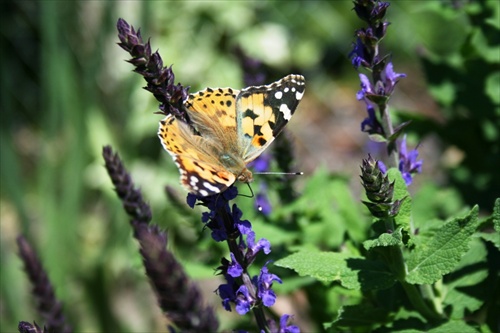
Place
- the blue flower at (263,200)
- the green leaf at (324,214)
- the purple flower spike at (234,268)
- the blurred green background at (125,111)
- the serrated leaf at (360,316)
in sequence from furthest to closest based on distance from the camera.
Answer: the blurred green background at (125,111)
the blue flower at (263,200)
the green leaf at (324,214)
the serrated leaf at (360,316)
the purple flower spike at (234,268)

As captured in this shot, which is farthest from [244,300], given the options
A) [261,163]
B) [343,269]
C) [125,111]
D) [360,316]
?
[125,111]

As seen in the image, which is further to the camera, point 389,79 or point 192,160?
point 389,79

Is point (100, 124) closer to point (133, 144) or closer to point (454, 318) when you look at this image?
point (133, 144)

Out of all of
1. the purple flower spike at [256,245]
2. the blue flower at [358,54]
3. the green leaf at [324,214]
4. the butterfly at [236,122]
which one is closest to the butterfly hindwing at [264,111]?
the butterfly at [236,122]

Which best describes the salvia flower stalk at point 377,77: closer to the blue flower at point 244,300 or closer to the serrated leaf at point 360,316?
the serrated leaf at point 360,316

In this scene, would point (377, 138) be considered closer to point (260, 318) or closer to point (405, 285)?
point (405, 285)

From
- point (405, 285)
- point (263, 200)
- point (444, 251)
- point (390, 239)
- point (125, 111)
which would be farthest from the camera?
point (125, 111)
